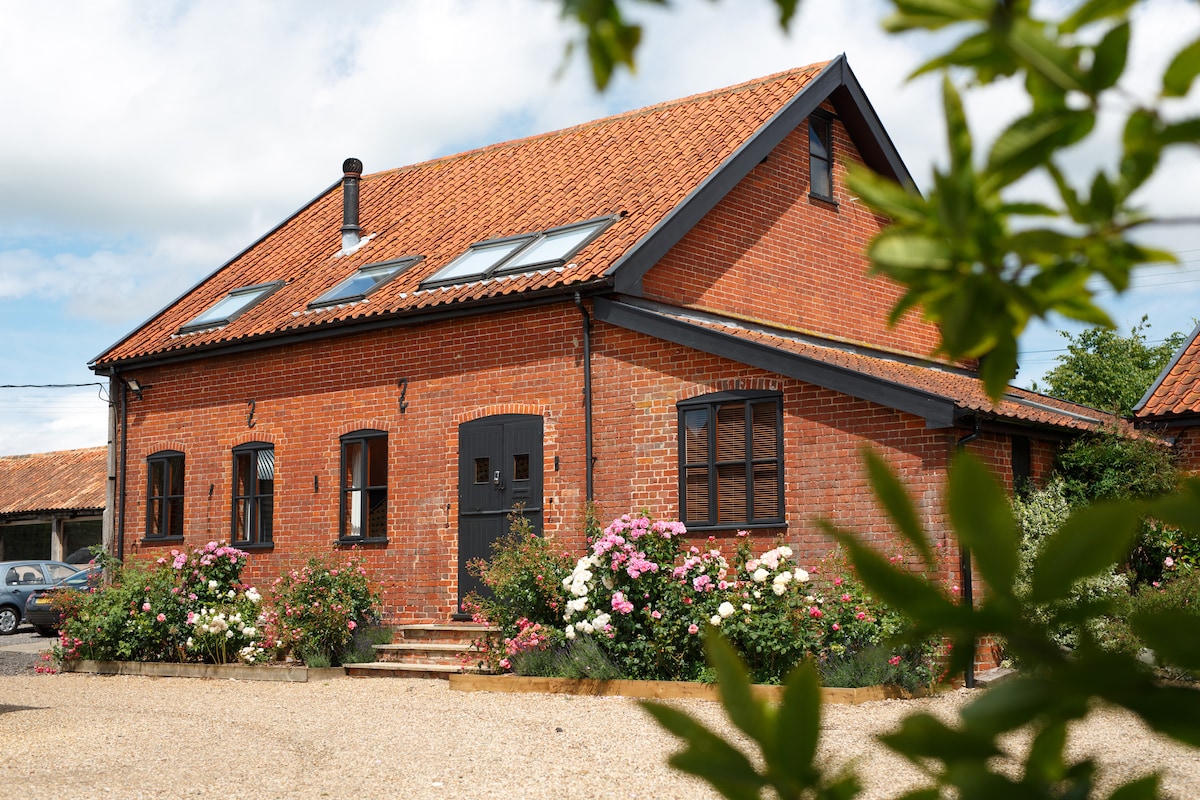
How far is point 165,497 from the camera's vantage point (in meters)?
17.5

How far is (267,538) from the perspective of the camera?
1625 cm

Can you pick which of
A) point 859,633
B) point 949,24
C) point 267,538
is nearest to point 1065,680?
point 949,24

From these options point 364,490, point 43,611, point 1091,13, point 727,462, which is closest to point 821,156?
point 727,462

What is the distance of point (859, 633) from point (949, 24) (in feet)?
32.4

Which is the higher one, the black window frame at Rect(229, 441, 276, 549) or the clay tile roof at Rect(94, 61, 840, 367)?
the clay tile roof at Rect(94, 61, 840, 367)

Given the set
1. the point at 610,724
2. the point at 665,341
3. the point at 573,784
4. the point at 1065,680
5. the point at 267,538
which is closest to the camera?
the point at 1065,680

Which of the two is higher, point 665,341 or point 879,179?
point 665,341

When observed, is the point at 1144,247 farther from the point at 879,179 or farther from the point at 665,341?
the point at 665,341

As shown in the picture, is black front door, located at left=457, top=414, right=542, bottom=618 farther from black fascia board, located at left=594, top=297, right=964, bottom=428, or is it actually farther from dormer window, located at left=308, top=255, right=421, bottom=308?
dormer window, located at left=308, top=255, right=421, bottom=308

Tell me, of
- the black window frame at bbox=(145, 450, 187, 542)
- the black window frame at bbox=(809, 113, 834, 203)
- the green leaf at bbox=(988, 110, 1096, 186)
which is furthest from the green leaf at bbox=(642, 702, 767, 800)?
the black window frame at bbox=(145, 450, 187, 542)

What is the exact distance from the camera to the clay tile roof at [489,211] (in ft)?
46.8

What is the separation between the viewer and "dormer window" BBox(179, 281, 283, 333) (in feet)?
56.8

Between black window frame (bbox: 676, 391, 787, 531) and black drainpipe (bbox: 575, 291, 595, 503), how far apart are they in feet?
3.62

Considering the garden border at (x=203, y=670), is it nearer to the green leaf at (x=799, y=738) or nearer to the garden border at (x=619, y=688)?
the garden border at (x=619, y=688)
